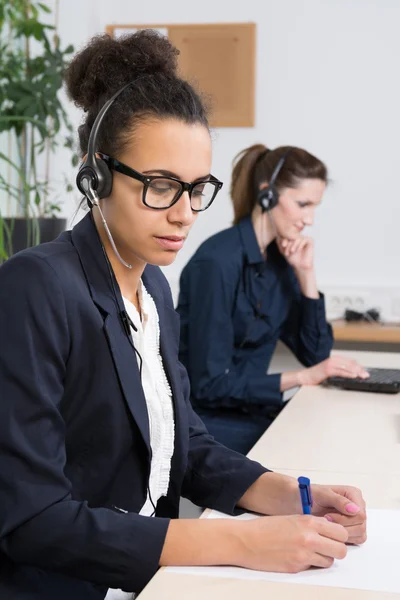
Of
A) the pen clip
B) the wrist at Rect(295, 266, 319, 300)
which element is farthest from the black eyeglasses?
the wrist at Rect(295, 266, 319, 300)

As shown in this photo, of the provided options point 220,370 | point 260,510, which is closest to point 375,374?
point 220,370

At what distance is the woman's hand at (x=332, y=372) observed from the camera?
2.27 metres

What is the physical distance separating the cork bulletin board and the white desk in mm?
1831

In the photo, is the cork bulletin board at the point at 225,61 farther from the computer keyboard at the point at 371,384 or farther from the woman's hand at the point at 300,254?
the computer keyboard at the point at 371,384

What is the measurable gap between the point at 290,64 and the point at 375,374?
1812mm

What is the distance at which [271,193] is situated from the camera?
8.18 feet

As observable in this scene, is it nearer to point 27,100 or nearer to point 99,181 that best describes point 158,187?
point 99,181


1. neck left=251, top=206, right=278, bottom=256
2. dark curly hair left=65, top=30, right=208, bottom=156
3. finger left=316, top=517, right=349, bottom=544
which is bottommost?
finger left=316, top=517, right=349, bottom=544

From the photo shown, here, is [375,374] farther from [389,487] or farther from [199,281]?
[389,487]

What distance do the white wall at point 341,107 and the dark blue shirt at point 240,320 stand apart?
939mm

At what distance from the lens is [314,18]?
361cm

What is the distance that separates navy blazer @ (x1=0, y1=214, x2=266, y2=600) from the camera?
0.98m

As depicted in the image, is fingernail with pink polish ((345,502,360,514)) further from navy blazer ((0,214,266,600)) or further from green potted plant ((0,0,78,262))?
green potted plant ((0,0,78,262))

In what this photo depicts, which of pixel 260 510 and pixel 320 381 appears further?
pixel 320 381
